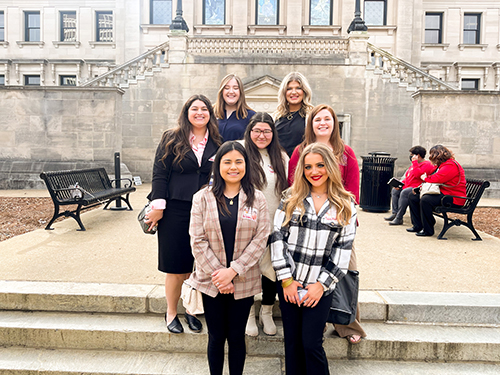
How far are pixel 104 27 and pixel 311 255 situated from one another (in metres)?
27.8

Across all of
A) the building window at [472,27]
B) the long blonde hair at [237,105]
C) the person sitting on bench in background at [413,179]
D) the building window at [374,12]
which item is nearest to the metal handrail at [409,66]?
the person sitting on bench in background at [413,179]

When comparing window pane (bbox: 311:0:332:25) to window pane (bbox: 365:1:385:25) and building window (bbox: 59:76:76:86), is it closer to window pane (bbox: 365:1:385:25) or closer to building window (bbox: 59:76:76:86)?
window pane (bbox: 365:1:385:25)

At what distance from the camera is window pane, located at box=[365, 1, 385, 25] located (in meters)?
23.5

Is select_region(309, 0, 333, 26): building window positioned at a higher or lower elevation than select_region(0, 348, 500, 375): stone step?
Result: higher

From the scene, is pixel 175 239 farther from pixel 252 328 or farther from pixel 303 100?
pixel 303 100

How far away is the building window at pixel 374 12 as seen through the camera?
76.9 ft

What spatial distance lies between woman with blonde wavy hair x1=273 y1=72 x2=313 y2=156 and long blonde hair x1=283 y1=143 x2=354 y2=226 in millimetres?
823

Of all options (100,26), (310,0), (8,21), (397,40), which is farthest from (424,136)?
(8,21)

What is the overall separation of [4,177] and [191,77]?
8123mm

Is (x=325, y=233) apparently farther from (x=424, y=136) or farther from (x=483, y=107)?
(x=483, y=107)

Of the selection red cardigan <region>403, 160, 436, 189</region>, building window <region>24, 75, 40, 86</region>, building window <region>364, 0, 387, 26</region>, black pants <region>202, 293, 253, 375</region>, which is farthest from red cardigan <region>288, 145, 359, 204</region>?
building window <region>24, 75, 40, 86</region>

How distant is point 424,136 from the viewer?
12.1 meters

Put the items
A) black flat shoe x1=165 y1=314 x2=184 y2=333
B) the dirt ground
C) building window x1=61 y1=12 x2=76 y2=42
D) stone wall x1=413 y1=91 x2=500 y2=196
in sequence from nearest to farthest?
black flat shoe x1=165 y1=314 x2=184 y2=333 → the dirt ground → stone wall x1=413 y1=91 x2=500 y2=196 → building window x1=61 y1=12 x2=76 y2=42

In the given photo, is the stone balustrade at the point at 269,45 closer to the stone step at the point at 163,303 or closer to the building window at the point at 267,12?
the building window at the point at 267,12
